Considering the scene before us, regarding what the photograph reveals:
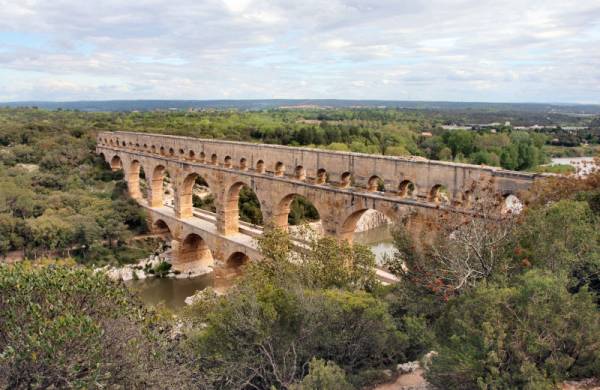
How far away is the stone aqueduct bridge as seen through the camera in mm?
13680

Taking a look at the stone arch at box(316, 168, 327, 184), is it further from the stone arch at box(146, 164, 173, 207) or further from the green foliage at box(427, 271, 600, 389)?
the stone arch at box(146, 164, 173, 207)

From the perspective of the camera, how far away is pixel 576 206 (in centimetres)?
819

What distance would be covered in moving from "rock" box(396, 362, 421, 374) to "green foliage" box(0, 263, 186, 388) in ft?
13.4

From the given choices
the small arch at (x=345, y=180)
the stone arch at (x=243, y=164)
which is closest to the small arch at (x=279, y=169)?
the stone arch at (x=243, y=164)

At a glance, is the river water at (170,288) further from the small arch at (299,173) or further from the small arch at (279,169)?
the small arch at (279,169)

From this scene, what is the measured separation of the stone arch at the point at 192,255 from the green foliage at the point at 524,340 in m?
19.2

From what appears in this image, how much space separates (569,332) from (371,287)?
4987 millimetres

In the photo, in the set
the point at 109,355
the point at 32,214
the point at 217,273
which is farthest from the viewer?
the point at 32,214

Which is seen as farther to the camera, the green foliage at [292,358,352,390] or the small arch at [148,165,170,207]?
the small arch at [148,165,170,207]

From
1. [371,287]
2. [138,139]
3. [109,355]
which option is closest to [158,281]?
[138,139]

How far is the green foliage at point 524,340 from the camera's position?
6.27 meters

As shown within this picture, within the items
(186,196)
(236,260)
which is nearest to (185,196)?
(186,196)

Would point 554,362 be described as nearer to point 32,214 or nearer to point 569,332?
point 569,332

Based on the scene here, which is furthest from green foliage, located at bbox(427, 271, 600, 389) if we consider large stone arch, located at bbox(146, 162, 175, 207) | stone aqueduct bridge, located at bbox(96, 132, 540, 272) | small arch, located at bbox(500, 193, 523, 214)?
large stone arch, located at bbox(146, 162, 175, 207)
